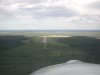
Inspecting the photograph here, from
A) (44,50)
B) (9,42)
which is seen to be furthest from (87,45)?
(9,42)

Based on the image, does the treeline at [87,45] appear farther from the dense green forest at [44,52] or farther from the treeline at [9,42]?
the treeline at [9,42]

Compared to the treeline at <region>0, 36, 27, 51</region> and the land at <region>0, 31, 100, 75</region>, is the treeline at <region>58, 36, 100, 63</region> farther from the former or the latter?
the treeline at <region>0, 36, 27, 51</region>

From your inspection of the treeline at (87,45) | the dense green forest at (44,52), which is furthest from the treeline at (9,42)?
the treeline at (87,45)

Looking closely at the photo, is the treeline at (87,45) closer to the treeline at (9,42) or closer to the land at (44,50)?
the land at (44,50)

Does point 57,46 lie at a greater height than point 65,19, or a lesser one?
lesser

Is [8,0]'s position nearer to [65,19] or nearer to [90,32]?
[65,19]

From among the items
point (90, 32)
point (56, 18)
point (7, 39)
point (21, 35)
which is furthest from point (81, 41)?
point (7, 39)

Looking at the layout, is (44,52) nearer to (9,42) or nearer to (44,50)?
(44,50)
